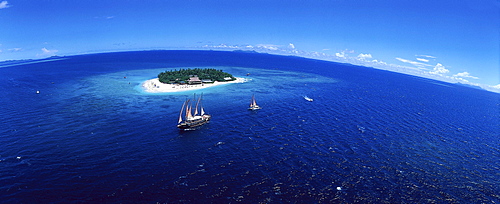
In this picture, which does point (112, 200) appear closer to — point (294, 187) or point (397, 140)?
point (294, 187)

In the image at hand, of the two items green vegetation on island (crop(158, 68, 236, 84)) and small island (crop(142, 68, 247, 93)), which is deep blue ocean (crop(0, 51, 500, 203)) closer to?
small island (crop(142, 68, 247, 93))

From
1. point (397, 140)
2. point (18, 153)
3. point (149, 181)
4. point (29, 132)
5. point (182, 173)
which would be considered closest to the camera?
point (149, 181)

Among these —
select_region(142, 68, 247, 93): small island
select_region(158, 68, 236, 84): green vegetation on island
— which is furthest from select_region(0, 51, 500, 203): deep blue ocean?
select_region(158, 68, 236, 84): green vegetation on island

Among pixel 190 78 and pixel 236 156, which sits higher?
pixel 190 78

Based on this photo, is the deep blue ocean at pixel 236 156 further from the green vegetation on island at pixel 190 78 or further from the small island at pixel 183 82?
the green vegetation on island at pixel 190 78

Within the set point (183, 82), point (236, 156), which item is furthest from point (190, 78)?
point (236, 156)

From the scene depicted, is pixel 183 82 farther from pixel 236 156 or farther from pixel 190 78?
pixel 236 156

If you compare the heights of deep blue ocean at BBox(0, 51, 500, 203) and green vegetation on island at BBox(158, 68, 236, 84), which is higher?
green vegetation on island at BBox(158, 68, 236, 84)

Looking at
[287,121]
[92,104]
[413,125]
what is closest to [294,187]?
[287,121]

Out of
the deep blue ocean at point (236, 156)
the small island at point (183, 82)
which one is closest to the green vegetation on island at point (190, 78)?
the small island at point (183, 82)

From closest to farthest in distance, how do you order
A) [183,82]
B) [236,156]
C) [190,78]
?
[236,156] → [183,82] → [190,78]

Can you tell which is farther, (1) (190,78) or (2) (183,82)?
(1) (190,78)
